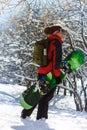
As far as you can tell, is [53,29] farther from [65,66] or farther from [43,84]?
[43,84]

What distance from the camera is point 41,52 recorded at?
19.0 ft

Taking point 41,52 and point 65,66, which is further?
point 65,66

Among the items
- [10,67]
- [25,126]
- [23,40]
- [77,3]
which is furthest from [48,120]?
[10,67]

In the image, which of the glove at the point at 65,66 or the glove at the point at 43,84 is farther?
the glove at the point at 65,66

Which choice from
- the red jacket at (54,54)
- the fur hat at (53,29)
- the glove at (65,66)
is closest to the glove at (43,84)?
the red jacket at (54,54)

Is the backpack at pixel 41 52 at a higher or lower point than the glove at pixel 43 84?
higher

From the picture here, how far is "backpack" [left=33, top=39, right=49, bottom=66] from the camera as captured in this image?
5.79 metres

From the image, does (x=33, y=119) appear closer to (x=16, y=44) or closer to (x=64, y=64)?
(x=64, y=64)

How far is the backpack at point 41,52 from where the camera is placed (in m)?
5.79

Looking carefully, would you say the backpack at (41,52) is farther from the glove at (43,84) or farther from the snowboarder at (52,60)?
the glove at (43,84)

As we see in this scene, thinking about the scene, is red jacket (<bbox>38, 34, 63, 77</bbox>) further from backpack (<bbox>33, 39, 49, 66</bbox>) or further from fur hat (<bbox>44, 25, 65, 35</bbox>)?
fur hat (<bbox>44, 25, 65, 35</bbox>)

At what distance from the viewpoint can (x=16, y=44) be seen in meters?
37.0

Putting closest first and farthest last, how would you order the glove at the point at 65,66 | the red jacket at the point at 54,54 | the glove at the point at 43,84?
the red jacket at the point at 54,54, the glove at the point at 43,84, the glove at the point at 65,66

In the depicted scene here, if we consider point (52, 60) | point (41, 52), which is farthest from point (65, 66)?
point (41, 52)
